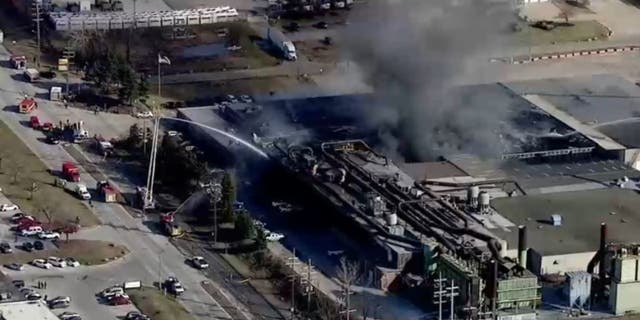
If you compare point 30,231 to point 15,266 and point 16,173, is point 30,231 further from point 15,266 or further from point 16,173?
point 16,173

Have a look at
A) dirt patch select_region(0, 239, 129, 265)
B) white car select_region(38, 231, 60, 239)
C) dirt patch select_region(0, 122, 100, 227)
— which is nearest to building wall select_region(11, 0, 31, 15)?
dirt patch select_region(0, 122, 100, 227)

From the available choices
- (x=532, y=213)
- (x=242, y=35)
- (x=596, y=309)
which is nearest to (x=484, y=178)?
(x=532, y=213)

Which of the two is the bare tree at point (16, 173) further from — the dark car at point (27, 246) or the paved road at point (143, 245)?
the dark car at point (27, 246)

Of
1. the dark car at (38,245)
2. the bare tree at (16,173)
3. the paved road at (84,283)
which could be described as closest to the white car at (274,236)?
the paved road at (84,283)

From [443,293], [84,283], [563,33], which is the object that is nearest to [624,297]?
[443,293]

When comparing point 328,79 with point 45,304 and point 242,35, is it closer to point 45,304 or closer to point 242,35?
point 242,35

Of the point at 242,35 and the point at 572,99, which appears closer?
the point at 572,99
